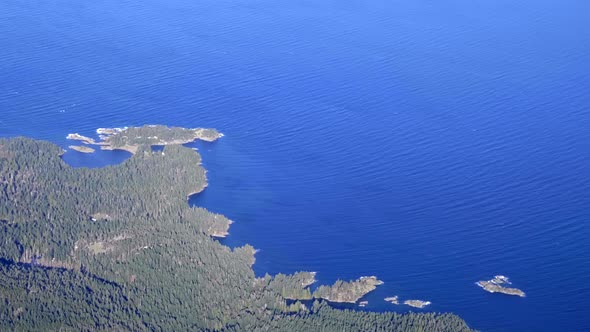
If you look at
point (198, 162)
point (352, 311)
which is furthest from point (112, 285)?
point (198, 162)

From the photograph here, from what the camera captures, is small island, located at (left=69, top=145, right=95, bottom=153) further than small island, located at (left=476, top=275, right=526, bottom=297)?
Yes

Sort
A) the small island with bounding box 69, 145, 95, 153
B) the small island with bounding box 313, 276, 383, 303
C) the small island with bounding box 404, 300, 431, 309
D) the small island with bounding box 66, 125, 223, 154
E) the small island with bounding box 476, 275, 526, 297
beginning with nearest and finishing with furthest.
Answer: the small island with bounding box 404, 300, 431, 309 < the small island with bounding box 313, 276, 383, 303 < the small island with bounding box 476, 275, 526, 297 < the small island with bounding box 69, 145, 95, 153 < the small island with bounding box 66, 125, 223, 154

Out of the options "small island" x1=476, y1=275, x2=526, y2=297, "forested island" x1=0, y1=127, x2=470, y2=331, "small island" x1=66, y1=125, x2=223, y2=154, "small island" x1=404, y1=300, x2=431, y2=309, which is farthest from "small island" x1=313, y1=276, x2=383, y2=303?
"small island" x1=66, y1=125, x2=223, y2=154

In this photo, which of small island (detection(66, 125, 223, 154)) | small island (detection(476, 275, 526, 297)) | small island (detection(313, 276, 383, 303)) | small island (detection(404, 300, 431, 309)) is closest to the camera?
small island (detection(404, 300, 431, 309))

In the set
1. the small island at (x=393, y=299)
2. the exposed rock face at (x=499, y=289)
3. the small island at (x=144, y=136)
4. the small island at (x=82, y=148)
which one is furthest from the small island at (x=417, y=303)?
the small island at (x=82, y=148)

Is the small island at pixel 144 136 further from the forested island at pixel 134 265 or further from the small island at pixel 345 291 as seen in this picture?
the small island at pixel 345 291

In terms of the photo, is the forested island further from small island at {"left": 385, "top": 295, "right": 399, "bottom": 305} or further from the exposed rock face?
the exposed rock face

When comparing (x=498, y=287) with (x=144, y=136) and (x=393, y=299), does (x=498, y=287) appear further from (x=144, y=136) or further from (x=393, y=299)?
(x=144, y=136)

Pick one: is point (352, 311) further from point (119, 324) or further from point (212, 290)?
point (119, 324)
